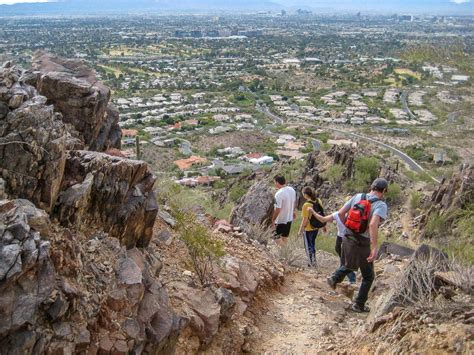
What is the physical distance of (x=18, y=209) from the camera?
3943 mm

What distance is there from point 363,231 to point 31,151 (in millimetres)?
3625

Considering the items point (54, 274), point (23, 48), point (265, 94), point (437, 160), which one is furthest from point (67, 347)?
point (23, 48)

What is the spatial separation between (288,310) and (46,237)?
354cm

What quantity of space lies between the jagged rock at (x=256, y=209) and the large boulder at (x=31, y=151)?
4961mm

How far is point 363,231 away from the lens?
6375 millimetres

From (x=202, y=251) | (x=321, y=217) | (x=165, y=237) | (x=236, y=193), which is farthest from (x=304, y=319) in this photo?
(x=236, y=193)

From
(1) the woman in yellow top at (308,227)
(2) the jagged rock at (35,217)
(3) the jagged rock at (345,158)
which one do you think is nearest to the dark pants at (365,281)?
(1) the woman in yellow top at (308,227)

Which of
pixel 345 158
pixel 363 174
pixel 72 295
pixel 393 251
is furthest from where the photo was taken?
pixel 345 158

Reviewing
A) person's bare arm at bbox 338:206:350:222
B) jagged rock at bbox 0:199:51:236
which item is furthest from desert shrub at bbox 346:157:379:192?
jagged rock at bbox 0:199:51:236

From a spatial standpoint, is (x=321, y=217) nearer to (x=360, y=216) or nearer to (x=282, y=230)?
(x=282, y=230)

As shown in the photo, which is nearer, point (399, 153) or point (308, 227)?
point (308, 227)

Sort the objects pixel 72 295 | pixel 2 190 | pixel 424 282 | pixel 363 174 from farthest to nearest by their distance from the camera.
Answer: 1. pixel 363 174
2. pixel 424 282
3. pixel 2 190
4. pixel 72 295

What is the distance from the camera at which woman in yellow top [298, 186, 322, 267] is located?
803 centimetres

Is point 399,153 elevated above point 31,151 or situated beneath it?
situated beneath
